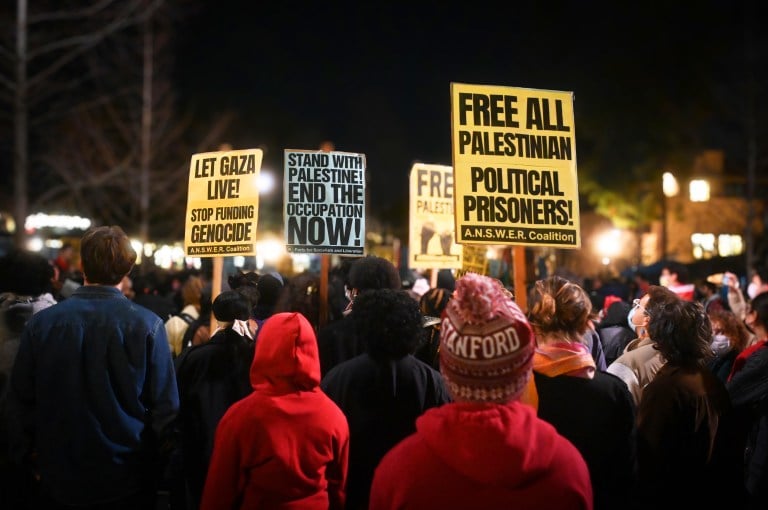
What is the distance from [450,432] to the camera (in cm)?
222

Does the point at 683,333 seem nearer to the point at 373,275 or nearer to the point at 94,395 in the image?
the point at 373,275

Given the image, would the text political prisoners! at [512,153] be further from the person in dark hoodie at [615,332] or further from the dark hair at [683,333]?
the dark hair at [683,333]

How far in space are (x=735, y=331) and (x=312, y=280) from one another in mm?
4238

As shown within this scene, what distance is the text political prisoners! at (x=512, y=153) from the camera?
5797 millimetres

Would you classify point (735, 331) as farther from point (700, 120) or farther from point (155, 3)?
point (700, 120)

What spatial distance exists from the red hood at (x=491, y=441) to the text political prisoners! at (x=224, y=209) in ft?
17.1

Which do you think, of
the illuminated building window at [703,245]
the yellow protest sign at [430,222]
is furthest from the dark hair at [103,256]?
the illuminated building window at [703,245]

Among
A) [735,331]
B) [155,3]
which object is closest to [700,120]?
[155,3]

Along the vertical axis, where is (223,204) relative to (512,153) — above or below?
below

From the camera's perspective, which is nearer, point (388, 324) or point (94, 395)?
point (94, 395)

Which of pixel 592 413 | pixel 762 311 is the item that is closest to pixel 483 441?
pixel 592 413

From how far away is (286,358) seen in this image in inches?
133

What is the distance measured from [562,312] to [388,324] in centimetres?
100

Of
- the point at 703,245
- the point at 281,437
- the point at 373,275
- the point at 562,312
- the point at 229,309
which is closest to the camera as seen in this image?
the point at 281,437
